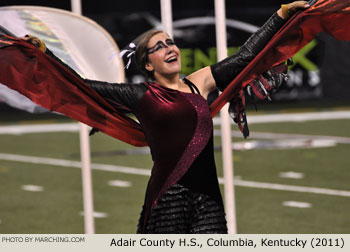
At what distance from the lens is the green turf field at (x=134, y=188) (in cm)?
845

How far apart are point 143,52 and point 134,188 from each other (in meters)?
5.58

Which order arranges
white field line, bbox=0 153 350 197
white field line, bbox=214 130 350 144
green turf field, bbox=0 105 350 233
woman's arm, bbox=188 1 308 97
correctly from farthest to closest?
1. white field line, bbox=214 130 350 144
2. white field line, bbox=0 153 350 197
3. green turf field, bbox=0 105 350 233
4. woman's arm, bbox=188 1 308 97

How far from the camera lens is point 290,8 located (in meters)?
4.96

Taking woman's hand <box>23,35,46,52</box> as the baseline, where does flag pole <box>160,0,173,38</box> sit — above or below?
above

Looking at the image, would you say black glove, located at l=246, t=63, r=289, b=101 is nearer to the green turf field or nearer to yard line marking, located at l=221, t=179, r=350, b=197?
the green turf field

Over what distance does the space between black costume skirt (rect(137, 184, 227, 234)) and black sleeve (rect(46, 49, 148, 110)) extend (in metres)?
0.55

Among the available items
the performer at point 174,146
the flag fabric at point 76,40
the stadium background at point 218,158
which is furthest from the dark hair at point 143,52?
the stadium background at point 218,158

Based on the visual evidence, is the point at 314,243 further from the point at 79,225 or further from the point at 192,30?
the point at 192,30

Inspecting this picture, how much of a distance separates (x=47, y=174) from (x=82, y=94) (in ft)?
21.8

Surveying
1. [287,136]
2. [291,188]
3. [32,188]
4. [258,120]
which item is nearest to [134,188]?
[32,188]

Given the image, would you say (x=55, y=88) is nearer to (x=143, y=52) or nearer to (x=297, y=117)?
(x=143, y=52)

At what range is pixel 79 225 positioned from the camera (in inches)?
337

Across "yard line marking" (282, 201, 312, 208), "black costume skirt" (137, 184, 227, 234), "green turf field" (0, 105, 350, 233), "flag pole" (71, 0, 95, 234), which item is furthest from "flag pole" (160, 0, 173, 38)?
"yard line marking" (282, 201, 312, 208)

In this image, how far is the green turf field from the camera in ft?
27.7
